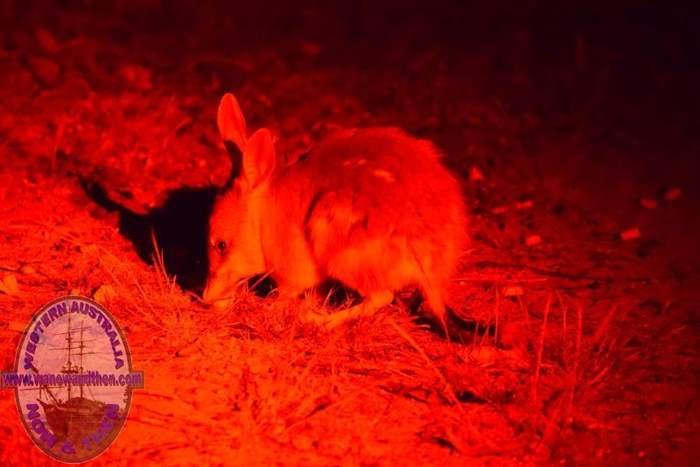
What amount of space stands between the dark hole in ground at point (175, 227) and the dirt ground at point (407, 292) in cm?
2

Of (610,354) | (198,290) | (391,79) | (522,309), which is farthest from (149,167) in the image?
(610,354)

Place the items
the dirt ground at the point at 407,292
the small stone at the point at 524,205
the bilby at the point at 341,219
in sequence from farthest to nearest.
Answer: the small stone at the point at 524,205 < the bilby at the point at 341,219 < the dirt ground at the point at 407,292

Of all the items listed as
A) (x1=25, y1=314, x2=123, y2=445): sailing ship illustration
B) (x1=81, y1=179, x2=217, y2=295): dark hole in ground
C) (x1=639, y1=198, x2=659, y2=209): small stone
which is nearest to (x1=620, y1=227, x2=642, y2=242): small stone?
(x1=639, y1=198, x2=659, y2=209): small stone

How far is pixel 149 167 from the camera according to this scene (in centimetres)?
591

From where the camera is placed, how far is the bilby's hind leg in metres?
4.21

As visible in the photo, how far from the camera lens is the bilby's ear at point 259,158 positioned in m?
4.34

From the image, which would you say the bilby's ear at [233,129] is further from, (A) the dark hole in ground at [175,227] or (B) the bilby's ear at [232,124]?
(A) the dark hole in ground at [175,227]

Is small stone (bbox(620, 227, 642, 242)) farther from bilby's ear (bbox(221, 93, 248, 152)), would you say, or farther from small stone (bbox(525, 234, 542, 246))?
bilby's ear (bbox(221, 93, 248, 152))

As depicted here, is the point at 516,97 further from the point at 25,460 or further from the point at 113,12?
the point at 25,460

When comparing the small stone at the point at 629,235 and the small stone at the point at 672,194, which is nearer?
the small stone at the point at 629,235

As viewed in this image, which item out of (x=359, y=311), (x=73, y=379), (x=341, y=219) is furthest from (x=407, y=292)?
(x=73, y=379)

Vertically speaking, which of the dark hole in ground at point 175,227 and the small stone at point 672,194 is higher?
the small stone at point 672,194

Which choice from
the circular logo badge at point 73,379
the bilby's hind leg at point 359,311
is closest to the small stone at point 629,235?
the bilby's hind leg at point 359,311

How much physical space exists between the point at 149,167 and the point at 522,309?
3.10 meters
